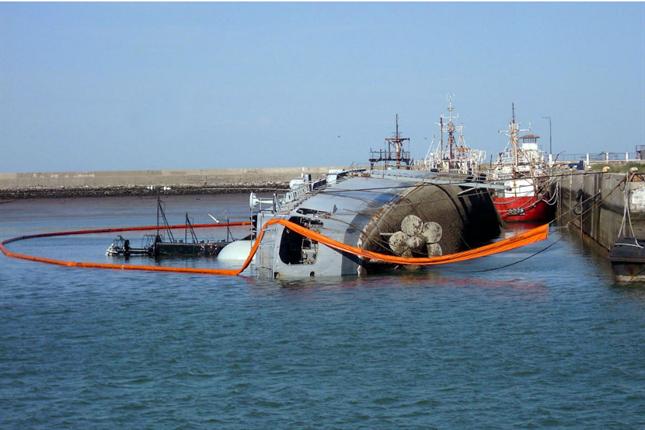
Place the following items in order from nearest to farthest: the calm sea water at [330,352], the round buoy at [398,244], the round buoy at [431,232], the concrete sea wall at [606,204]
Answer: the calm sea water at [330,352], the round buoy at [398,244], the round buoy at [431,232], the concrete sea wall at [606,204]

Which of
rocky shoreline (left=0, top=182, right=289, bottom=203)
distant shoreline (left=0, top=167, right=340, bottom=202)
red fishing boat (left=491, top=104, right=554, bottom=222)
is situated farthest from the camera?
distant shoreline (left=0, top=167, right=340, bottom=202)

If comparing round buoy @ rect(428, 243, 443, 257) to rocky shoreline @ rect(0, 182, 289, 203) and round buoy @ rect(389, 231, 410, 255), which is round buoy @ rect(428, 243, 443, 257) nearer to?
round buoy @ rect(389, 231, 410, 255)

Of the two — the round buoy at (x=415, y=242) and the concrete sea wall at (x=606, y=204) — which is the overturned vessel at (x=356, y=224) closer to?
the round buoy at (x=415, y=242)

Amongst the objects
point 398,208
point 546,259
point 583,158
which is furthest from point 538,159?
point 398,208

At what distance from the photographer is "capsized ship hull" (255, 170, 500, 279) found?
132 ft

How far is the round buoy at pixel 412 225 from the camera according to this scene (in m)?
41.8

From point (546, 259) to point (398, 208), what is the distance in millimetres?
9830

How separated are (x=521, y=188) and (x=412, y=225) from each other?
41.3m

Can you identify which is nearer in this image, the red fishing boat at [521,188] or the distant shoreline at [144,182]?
the red fishing boat at [521,188]

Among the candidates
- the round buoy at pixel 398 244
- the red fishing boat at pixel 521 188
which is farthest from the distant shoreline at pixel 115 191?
the round buoy at pixel 398 244

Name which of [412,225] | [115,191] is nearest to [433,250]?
[412,225]

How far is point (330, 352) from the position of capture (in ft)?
87.4

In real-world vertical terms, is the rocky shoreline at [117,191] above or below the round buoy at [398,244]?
above

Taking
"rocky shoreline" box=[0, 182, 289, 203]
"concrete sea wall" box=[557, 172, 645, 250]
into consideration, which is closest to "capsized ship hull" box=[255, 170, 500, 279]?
"concrete sea wall" box=[557, 172, 645, 250]
